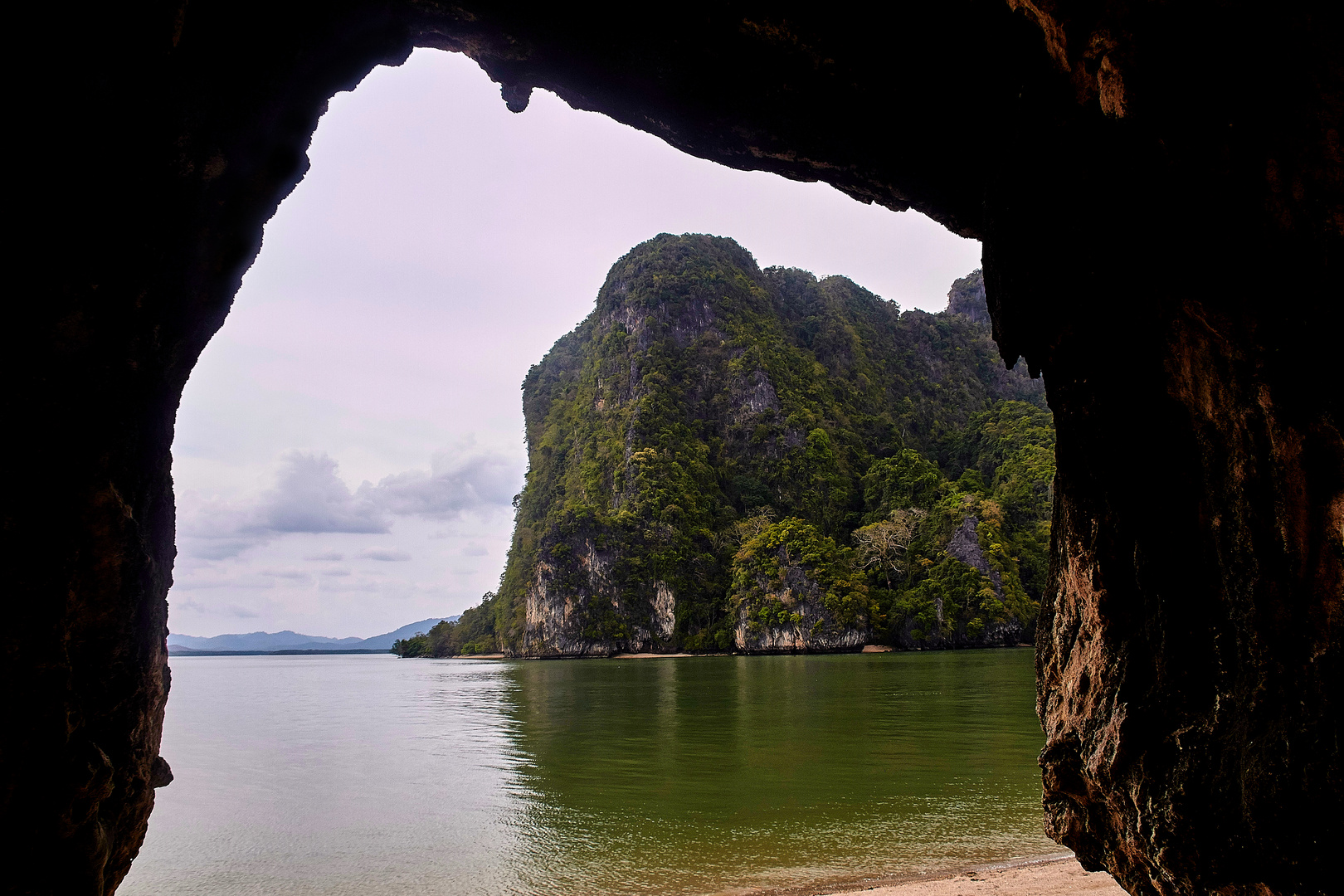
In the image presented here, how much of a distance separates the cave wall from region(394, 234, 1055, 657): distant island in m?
48.1

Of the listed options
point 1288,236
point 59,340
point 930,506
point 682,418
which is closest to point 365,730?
point 59,340

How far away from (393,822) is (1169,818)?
8.33 meters

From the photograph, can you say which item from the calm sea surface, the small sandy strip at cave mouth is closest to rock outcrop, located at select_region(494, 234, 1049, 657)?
the calm sea surface

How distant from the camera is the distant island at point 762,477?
2060 inches

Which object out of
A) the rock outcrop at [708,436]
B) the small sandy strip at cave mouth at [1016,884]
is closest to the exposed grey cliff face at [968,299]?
the rock outcrop at [708,436]

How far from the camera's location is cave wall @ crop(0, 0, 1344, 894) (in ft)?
9.43

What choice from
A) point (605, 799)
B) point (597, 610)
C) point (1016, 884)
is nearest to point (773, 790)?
point (605, 799)

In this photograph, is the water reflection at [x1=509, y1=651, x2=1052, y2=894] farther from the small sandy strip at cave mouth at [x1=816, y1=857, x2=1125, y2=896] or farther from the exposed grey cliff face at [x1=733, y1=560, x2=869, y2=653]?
the exposed grey cliff face at [x1=733, y1=560, x2=869, y2=653]

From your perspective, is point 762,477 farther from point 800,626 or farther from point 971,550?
point 971,550

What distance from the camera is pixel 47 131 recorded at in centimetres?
327

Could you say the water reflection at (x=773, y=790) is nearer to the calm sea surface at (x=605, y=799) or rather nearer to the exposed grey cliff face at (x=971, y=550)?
the calm sea surface at (x=605, y=799)

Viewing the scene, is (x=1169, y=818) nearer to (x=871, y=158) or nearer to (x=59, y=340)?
(x=871, y=158)

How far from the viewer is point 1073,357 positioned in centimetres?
410

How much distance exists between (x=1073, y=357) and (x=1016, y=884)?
161 inches
